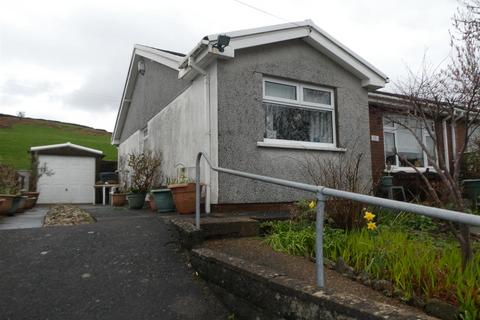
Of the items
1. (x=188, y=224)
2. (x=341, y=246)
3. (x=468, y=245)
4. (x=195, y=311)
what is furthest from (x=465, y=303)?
(x=188, y=224)

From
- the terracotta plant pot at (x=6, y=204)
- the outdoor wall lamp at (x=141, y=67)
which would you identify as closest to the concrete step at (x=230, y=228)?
the terracotta plant pot at (x=6, y=204)

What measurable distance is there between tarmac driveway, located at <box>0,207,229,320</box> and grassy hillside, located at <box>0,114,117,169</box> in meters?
22.9

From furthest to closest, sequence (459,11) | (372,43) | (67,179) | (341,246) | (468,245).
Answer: (67,179) < (372,43) < (459,11) < (341,246) < (468,245)

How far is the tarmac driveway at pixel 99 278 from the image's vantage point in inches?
113

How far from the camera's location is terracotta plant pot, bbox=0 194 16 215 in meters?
7.04

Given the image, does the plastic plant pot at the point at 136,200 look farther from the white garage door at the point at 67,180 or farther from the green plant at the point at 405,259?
the white garage door at the point at 67,180

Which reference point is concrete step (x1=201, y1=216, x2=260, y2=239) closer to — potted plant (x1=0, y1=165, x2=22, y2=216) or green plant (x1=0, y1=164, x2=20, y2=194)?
potted plant (x1=0, y1=165, x2=22, y2=216)

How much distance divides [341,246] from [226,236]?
48.8 inches

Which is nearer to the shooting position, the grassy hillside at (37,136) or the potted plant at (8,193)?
the potted plant at (8,193)

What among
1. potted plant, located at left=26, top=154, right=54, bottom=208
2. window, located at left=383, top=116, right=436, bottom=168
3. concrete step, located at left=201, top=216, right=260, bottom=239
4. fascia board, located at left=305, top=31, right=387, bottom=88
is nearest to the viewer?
concrete step, located at left=201, top=216, right=260, bottom=239

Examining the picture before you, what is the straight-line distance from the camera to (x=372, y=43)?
12922 millimetres

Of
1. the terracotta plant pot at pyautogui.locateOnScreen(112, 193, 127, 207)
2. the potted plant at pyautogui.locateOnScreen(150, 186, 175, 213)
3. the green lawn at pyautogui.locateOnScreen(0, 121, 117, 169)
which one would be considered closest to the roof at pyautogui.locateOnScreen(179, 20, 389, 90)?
the potted plant at pyautogui.locateOnScreen(150, 186, 175, 213)

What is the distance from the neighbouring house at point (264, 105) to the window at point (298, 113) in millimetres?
19

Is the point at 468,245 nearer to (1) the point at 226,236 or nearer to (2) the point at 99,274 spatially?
(1) the point at 226,236
